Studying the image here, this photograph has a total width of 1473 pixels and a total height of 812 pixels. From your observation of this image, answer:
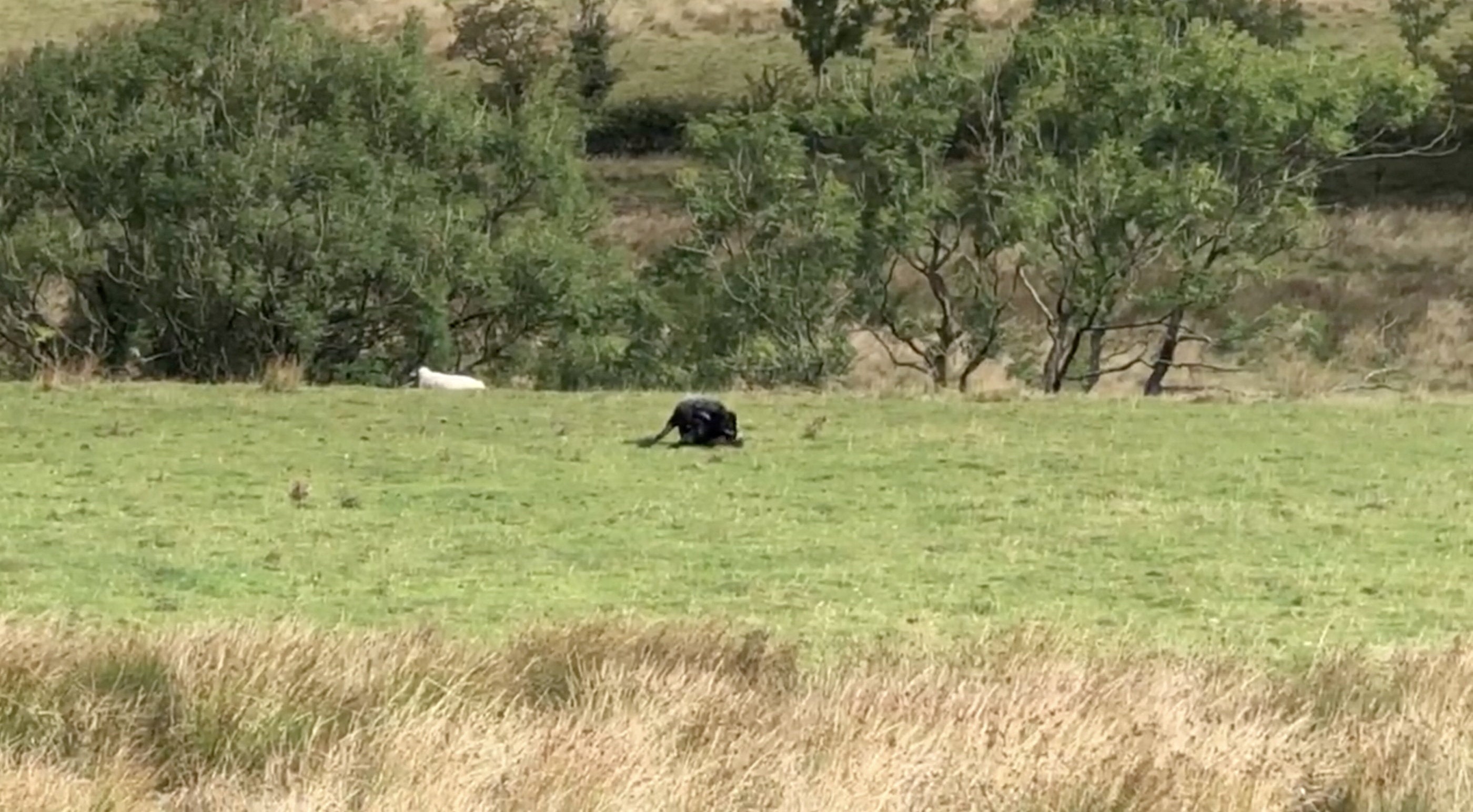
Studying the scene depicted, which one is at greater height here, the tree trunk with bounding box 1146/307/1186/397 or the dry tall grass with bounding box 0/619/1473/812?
the dry tall grass with bounding box 0/619/1473/812

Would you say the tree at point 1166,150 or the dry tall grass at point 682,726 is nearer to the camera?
the dry tall grass at point 682,726

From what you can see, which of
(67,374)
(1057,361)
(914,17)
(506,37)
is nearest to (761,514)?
(67,374)

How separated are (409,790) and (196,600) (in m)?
5.25

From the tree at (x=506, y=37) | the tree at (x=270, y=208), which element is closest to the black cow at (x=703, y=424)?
the tree at (x=270, y=208)

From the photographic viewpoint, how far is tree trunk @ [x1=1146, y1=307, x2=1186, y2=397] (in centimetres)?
3083

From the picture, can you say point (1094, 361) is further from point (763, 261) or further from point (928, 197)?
point (763, 261)

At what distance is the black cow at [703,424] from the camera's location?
18.2 meters

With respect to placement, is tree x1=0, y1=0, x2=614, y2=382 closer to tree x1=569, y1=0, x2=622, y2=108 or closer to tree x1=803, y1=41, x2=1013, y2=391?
tree x1=803, y1=41, x2=1013, y2=391

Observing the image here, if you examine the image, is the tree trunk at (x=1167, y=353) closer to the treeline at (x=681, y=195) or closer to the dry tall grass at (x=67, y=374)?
the treeline at (x=681, y=195)

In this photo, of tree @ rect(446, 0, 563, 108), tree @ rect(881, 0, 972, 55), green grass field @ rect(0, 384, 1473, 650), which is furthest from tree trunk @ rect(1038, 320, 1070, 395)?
tree @ rect(446, 0, 563, 108)

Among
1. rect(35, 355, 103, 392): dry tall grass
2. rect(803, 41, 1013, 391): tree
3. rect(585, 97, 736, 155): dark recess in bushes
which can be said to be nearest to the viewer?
rect(35, 355, 103, 392): dry tall grass

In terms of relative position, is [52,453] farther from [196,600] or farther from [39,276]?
[39,276]

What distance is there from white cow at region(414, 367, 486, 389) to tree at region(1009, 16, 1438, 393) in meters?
9.54

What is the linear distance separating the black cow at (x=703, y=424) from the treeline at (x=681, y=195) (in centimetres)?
1080
